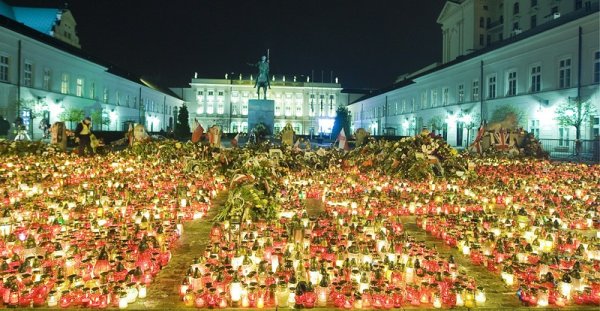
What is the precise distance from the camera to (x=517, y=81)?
33188mm

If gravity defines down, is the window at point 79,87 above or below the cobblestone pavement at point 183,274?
above

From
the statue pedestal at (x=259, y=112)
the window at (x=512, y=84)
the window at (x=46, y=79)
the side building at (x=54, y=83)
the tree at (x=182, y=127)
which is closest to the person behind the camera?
the side building at (x=54, y=83)

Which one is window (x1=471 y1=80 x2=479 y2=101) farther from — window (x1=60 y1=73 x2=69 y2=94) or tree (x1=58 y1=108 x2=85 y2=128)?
window (x1=60 y1=73 x2=69 y2=94)

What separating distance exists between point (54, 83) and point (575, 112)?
126 feet

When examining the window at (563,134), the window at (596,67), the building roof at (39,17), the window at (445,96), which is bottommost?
the window at (563,134)

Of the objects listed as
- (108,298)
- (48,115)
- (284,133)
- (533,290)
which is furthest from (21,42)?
(533,290)

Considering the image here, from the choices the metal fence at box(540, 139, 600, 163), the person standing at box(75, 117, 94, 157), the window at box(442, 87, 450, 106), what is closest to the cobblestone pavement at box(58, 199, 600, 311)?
the person standing at box(75, 117, 94, 157)

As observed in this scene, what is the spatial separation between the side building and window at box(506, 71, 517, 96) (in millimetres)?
34119

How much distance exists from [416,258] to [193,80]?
316ft

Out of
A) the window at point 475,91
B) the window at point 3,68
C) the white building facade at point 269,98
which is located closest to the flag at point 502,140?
the window at point 475,91

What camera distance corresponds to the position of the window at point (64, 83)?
39800mm

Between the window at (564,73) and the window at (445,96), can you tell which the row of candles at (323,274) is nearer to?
the window at (564,73)

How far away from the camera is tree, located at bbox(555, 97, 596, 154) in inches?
970

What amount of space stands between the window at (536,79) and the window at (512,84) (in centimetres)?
205
